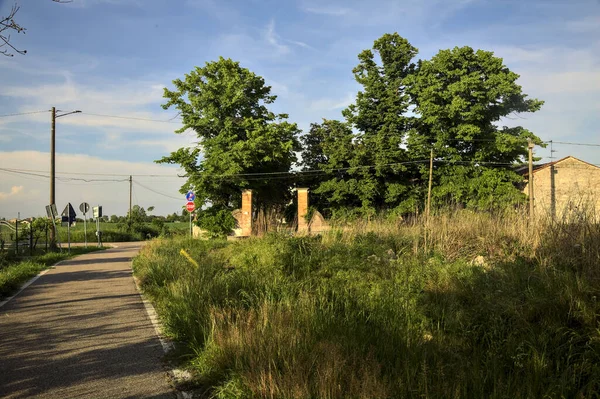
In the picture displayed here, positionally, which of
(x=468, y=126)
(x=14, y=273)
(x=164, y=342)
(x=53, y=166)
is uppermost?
(x=468, y=126)

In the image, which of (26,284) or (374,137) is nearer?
(26,284)

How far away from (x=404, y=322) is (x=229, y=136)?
27.6m

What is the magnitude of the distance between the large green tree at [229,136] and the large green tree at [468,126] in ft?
33.8

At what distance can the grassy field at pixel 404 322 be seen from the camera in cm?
428

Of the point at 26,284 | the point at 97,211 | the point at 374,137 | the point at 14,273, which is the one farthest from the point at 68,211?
→ the point at 374,137

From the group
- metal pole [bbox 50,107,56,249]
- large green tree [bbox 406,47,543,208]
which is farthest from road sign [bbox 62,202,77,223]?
large green tree [bbox 406,47,543,208]

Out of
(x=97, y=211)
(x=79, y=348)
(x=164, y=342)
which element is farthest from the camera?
(x=97, y=211)

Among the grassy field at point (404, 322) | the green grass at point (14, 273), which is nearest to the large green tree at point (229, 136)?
the green grass at point (14, 273)

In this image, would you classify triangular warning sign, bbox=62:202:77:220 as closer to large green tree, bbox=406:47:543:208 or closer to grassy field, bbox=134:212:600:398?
grassy field, bbox=134:212:600:398

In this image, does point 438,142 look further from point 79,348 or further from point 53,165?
point 79,348

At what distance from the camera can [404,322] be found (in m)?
6.41

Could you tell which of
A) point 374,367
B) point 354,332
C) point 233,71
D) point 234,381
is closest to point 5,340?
point 234,381

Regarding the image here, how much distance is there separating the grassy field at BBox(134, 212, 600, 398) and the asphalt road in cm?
51

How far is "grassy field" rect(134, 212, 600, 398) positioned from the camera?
428 centimetres
